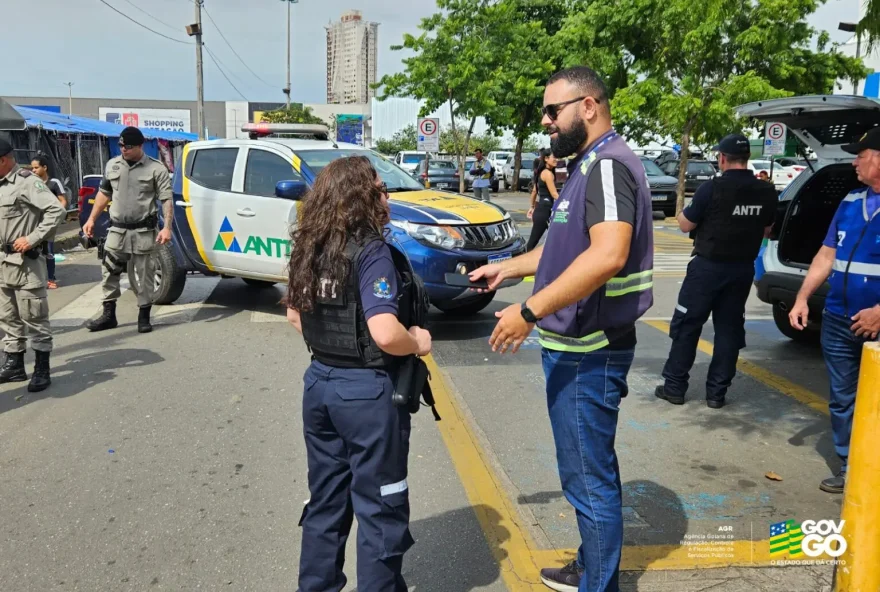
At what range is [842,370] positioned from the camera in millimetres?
3947

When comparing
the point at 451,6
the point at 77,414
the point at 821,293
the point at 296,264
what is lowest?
the point at 77,414

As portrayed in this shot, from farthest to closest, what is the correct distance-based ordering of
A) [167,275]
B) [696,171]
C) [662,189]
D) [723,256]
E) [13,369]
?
[696,171] < [662,189] < [167,275] < [13,369] < [723,256]

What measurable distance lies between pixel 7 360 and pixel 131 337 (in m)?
1.52

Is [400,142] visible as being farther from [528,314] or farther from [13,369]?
[528,314]

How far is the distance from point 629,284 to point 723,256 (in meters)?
2.70

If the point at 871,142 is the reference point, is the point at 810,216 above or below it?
below

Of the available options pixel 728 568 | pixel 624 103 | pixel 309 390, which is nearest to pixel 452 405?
pixel 728 568

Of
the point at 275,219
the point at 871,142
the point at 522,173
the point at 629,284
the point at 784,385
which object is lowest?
the point at 784,385

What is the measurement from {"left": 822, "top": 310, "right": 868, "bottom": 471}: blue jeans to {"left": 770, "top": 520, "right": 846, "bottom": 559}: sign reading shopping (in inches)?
22.1

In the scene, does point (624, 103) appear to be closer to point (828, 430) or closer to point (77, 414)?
point (828, 430)

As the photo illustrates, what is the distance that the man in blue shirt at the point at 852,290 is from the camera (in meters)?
3.80

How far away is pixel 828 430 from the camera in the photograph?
16.3 ft

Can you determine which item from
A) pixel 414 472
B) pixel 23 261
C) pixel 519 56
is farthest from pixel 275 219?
pixel 519 56

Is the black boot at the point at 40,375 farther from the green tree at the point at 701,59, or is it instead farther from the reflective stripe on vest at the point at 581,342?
the green tree at the point at 701,59
